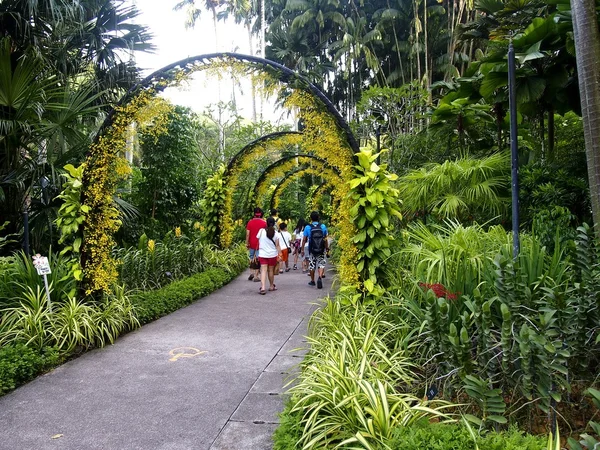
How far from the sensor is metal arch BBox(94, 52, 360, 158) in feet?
19.9

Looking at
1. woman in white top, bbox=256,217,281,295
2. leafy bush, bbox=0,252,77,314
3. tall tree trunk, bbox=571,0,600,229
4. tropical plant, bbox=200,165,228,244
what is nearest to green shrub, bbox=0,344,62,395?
leafy bush, bbox=0,252,77,314

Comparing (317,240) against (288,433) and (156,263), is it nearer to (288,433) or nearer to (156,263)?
(156,263)

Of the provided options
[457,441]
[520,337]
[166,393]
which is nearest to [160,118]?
[166,393]

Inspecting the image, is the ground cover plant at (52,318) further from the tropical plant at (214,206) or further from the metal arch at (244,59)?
the tropical plant at (214,206)

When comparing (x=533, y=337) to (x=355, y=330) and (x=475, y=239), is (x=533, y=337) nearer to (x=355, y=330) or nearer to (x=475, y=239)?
(x=355, y=330)

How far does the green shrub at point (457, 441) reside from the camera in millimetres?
2242

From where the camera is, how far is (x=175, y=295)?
25.3 ft

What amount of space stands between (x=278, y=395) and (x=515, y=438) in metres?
2.21

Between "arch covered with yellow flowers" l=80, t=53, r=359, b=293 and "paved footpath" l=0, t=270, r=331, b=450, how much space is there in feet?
4.24

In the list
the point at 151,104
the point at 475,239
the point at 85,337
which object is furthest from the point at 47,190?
the point at 475,239

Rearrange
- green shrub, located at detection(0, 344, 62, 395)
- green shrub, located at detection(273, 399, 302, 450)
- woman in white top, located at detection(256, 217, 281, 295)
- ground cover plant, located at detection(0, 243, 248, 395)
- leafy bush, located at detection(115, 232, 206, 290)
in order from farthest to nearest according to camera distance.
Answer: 1. woman in white top, located at detection(256, 217, 281, 295)
2. leafy bush, located at detection(115, 232, 206, 290)
3. ground cover plant, located at detection(0, 243, 248, 395)
4. green shrub, located at detection(0, 344, 62, 395)
5. green shrub, located at detection(273, 399, 302, 450)

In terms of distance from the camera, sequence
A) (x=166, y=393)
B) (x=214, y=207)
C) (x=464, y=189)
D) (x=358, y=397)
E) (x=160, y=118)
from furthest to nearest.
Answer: (x=214, y=207), (x=464, y=189), (x=160, y=118), (x=166, y=393), (x=358, y=397)

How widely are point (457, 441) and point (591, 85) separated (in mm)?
3033

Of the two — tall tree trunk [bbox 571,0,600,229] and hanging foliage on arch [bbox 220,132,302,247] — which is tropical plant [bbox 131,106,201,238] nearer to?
hanging foliage on arch [bbox 220,132,302,247]
